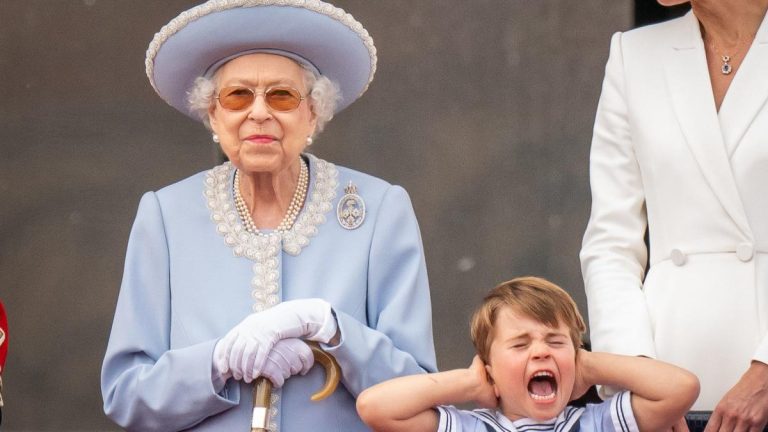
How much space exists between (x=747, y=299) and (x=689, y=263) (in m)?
0.17

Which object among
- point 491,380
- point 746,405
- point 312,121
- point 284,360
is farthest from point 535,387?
point 312,121

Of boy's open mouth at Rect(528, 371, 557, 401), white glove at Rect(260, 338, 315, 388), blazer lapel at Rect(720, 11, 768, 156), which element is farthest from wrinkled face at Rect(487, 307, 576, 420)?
blazer lapel at Rect(720, 11, 768, 156)

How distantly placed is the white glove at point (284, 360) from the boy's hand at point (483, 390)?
382 mm

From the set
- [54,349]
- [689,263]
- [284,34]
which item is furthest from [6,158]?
[689,263]

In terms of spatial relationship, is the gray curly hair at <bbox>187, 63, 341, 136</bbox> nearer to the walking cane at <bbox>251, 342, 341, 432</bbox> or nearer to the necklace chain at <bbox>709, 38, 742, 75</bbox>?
the walking cane at <bbox>251, 342, 341, 432</bbox>

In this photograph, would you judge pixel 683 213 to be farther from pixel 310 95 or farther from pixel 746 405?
pixel 310 95

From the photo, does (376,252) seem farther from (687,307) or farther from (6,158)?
(6,158)

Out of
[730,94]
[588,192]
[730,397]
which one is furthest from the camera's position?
[588,192]

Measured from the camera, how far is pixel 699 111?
4125mm

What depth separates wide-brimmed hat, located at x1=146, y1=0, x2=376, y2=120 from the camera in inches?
164

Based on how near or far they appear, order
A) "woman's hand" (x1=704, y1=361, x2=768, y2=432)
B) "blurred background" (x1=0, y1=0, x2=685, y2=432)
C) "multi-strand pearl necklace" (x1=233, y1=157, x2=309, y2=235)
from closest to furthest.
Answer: "woman's hand" (x1=704, y1=361, x2=768, y2=432), "multi-strand pearl necklace" (x1=233, y1=157, x2=309, y2=235), "blurred background" (x1=0, y1=0, x2=685, y2=432)

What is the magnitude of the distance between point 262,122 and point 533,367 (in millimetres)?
875

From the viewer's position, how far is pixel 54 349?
6441mm

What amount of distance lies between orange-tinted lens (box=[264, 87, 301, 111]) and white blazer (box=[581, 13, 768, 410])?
737mm
